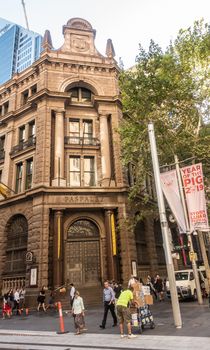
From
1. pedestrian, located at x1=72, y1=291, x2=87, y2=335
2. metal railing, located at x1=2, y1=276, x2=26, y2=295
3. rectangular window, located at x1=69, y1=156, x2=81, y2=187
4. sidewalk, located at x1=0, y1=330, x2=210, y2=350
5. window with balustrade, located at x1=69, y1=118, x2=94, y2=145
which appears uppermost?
window with balustrade, located at x1=69, y1=118, x2=94, y2=145

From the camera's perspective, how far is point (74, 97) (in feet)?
97.5

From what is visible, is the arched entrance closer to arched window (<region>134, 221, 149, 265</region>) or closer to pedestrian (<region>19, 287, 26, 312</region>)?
pedestrian (<region>19, 287, 26, 312</region>)

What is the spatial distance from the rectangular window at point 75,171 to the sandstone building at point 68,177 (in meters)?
0.09

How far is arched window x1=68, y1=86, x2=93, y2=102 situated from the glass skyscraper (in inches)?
5153

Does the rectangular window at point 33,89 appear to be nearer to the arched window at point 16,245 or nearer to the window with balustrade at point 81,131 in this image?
the window with balustrade at point 81,131

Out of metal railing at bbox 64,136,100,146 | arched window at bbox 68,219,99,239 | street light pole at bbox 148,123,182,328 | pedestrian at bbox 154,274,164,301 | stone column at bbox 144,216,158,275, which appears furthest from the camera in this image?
metal railing at bbox 64,136,100,146

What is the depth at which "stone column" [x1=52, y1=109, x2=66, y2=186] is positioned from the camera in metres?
24.6

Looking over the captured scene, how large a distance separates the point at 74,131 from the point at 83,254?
12030 millimetres

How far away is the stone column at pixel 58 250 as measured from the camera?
69.6 ft

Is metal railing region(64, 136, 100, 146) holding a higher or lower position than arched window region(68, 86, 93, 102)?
lower

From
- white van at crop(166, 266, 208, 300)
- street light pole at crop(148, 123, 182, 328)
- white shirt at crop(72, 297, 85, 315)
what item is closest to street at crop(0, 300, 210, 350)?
street light pole at crop(148, 123, 182, 328)

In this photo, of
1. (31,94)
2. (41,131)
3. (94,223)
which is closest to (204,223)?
(94,223)

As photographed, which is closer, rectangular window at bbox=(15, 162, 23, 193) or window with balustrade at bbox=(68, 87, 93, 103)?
rectangular window at bbox=(15, 162, 23, 193)

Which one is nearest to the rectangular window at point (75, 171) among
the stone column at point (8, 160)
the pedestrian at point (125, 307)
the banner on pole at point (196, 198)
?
the stone column at point (8, 160)
